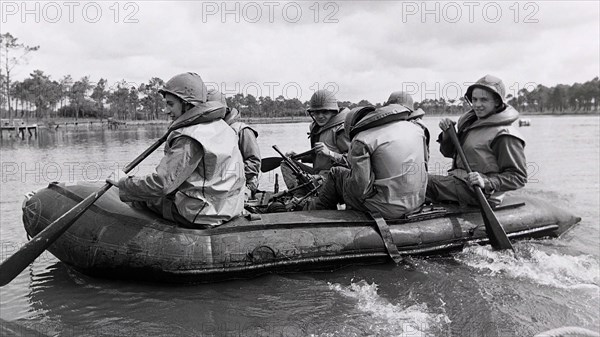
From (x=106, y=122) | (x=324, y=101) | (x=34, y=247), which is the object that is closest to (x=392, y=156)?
(x=324, y=101)

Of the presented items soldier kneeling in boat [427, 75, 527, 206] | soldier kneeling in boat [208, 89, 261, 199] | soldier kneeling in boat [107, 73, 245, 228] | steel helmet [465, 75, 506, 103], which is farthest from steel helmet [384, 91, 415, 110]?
soldier kneeling in boat [107, 73, 245, 228]

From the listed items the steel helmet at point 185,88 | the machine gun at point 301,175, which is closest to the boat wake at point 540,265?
the machine gun at point 301,175

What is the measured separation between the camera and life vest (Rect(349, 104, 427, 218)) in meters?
6.19

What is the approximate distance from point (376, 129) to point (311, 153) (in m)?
2.37

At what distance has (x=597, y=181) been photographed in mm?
14875

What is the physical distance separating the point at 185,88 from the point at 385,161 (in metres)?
2.52

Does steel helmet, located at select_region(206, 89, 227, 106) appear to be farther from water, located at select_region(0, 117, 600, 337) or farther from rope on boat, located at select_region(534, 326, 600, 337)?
rope on boat, located at select_region(534, 326, 600, 337)

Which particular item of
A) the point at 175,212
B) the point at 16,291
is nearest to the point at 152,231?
the point at 175,212

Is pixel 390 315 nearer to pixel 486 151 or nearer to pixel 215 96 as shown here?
pixel 486 151

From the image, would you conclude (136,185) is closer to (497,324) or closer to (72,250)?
(72,250)

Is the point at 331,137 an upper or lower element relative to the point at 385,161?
upper

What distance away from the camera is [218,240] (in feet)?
18.9

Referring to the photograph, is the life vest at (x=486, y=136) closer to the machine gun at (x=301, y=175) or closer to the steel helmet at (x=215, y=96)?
the machine gun at (x=301, y=175)

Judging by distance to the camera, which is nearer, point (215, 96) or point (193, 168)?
point (193, 168)
